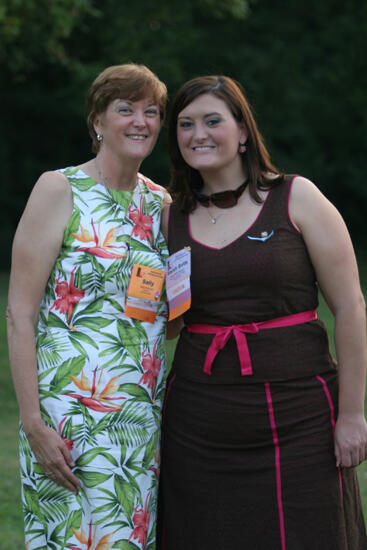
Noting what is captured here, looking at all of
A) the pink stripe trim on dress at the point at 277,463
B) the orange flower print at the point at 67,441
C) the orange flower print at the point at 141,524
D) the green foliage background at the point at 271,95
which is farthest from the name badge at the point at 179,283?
the green foliage background at the point at 271,95

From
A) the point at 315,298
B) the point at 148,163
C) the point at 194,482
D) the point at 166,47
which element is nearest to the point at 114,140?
the point at 315,298

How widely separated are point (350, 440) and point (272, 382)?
12.4 inches

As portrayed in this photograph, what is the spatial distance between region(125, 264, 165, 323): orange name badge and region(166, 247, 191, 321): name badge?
4 centimetres

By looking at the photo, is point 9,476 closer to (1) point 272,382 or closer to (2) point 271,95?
(1) point 272,382

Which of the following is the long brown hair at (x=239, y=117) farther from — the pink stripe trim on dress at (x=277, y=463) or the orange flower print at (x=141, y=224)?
the pink stripe trim on dress at (x=277, y=463)

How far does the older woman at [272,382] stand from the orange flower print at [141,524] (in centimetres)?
12

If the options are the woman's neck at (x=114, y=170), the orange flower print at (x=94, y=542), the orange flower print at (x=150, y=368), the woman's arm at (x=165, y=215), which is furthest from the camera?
the woman's arm at (x=165, y=215)

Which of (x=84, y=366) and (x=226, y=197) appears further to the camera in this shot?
(x=226, y=197)

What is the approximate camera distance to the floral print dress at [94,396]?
2566 mm

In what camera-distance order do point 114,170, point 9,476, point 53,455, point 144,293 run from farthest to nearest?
point 9,476 → point 114,170 → point 144,293 → point 53,455

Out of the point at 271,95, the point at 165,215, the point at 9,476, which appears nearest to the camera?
the point at 165,215

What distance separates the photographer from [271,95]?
66.0 feet

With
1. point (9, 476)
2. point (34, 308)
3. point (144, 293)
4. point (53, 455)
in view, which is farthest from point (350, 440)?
point (9, 476)

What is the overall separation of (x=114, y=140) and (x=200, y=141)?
30cm
